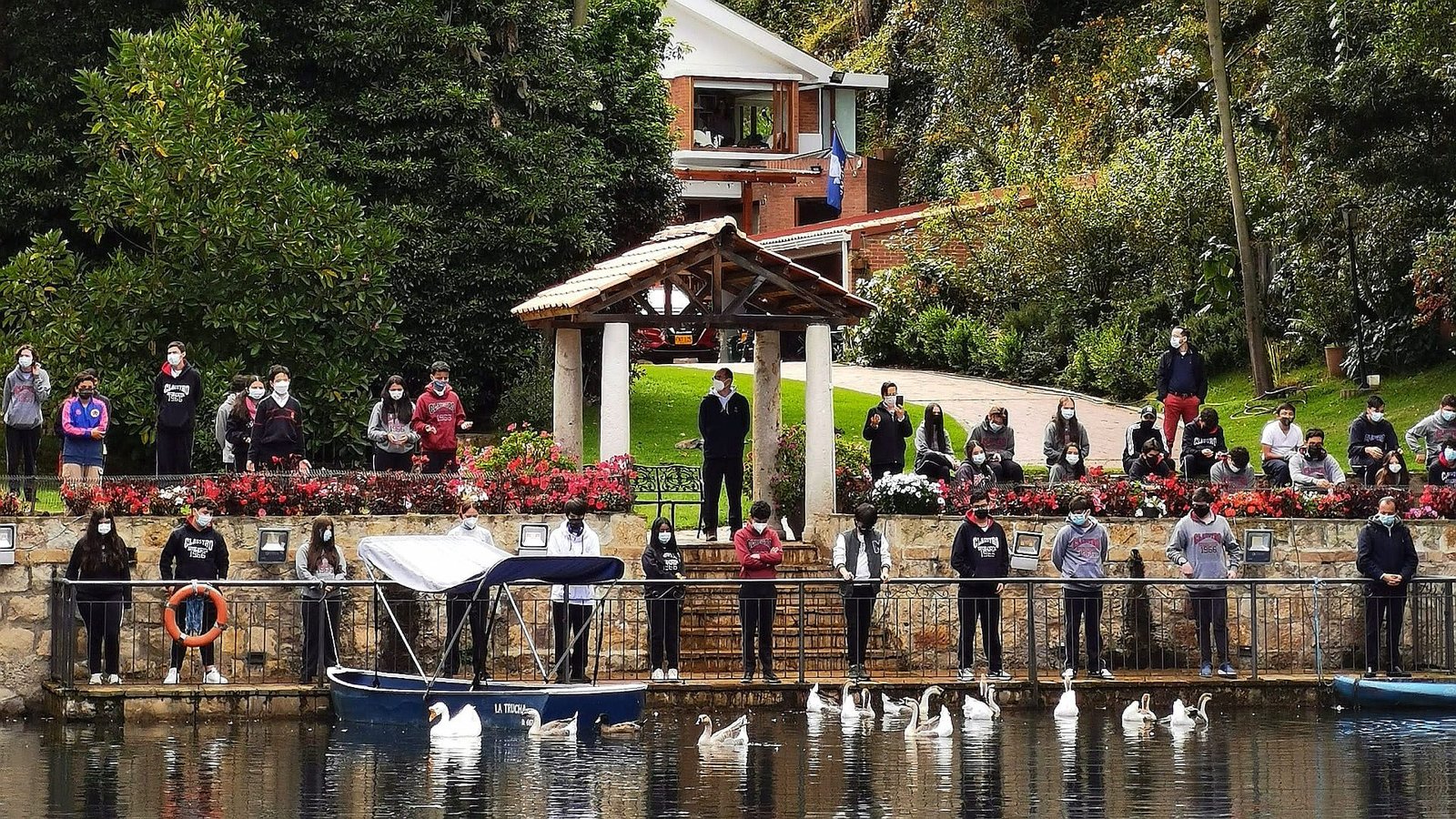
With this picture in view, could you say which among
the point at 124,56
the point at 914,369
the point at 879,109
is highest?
the point at 879,109

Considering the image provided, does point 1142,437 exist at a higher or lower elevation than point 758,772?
higher

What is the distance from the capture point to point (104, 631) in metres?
20.0

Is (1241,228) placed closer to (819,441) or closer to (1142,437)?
(1142,437)

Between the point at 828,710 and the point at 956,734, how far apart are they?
177cm

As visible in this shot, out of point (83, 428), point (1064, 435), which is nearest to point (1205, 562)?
point (1064, 435)

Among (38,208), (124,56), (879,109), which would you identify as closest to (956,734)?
(124,56)

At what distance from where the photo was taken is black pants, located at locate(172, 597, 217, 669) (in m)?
20.0

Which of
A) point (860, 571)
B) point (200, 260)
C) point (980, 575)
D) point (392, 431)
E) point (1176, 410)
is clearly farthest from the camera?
point (200, 260)

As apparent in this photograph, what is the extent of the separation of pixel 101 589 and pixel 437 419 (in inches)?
194

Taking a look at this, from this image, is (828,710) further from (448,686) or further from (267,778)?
(267,778)

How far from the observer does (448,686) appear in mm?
18328

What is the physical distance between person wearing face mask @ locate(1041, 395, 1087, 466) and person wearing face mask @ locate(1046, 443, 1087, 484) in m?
0.10

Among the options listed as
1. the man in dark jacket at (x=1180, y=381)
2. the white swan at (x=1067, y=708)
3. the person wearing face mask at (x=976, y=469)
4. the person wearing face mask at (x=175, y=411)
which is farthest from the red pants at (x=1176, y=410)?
the person wearing face mask at (x=175, y=411)

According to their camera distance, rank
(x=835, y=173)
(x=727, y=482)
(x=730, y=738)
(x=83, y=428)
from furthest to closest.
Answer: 1. (x=835, y=173)
2. (x=727, y=482)
3. (x=83, y=428)
4. (x=730, y=738)
